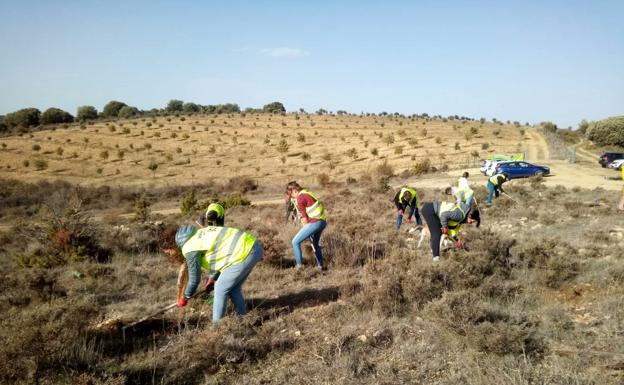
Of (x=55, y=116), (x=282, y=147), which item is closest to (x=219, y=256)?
(x=282, y=147)

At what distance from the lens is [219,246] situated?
4328 mm

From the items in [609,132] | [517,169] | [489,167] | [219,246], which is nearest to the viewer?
[219,246]

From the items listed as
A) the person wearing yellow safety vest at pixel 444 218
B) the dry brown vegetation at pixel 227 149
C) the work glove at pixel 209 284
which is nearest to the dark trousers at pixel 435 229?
the person wearing yellow safety vest at pixel 444 218

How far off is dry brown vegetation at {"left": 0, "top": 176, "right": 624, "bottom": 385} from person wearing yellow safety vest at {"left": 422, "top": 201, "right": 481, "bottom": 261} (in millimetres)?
402

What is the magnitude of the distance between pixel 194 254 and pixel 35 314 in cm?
169

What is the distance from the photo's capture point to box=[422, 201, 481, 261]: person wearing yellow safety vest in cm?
654

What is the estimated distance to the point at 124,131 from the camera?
45344mm

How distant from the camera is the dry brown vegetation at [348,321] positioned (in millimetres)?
3652

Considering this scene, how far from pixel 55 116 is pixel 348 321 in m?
65.1

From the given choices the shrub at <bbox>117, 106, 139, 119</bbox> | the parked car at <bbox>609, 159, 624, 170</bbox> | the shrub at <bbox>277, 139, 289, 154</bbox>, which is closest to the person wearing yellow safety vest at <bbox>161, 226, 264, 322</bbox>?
the parked car at <bbox>609, 159, 624, 170</bbox>

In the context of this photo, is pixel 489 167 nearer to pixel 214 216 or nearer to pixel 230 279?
pixel 214 216

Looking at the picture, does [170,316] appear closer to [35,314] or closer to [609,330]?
[35,314]

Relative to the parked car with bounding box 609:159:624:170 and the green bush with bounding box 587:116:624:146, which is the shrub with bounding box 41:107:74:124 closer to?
the parked car with bounding box 609:159:624:170

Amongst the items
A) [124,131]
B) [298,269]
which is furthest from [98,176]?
[298,269]
